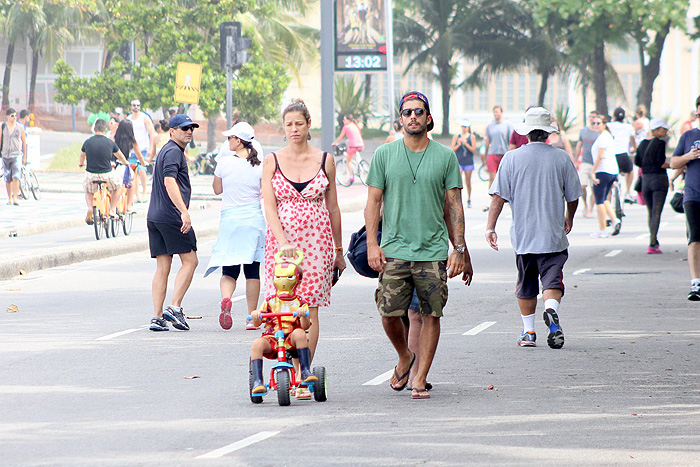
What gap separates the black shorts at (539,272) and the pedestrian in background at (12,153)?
1770 centimetres

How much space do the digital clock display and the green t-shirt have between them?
866 inches

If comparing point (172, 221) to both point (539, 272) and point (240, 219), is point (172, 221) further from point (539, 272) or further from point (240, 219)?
point (539, 272)

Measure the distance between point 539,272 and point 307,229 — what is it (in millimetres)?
2798

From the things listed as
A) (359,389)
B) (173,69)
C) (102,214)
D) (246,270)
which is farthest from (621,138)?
(173,69)

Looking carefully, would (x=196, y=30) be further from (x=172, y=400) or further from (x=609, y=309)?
(x=172, y=400)

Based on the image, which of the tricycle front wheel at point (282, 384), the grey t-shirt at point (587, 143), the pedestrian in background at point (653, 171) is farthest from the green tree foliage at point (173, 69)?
the tricycle front wheel at point (282, 384)

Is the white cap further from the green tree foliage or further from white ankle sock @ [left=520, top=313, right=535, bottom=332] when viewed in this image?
the green tree foliage

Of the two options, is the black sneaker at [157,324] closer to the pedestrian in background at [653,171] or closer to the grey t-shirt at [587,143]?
the pedestrian in background at [653,171]

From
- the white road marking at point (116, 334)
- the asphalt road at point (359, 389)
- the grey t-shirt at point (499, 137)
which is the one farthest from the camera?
the grey t-shirt at point (499, 137)

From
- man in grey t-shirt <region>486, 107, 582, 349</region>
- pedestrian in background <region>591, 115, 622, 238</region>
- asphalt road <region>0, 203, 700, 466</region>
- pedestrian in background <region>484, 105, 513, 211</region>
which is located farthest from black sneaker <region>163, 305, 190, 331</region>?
pedestrian in background <region>484, 105, 513, 211</region>

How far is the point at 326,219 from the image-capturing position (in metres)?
7.98

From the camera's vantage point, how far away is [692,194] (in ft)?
41.7

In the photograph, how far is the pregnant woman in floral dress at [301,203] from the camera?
7891 millimetres

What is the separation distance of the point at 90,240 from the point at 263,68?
896 inches
